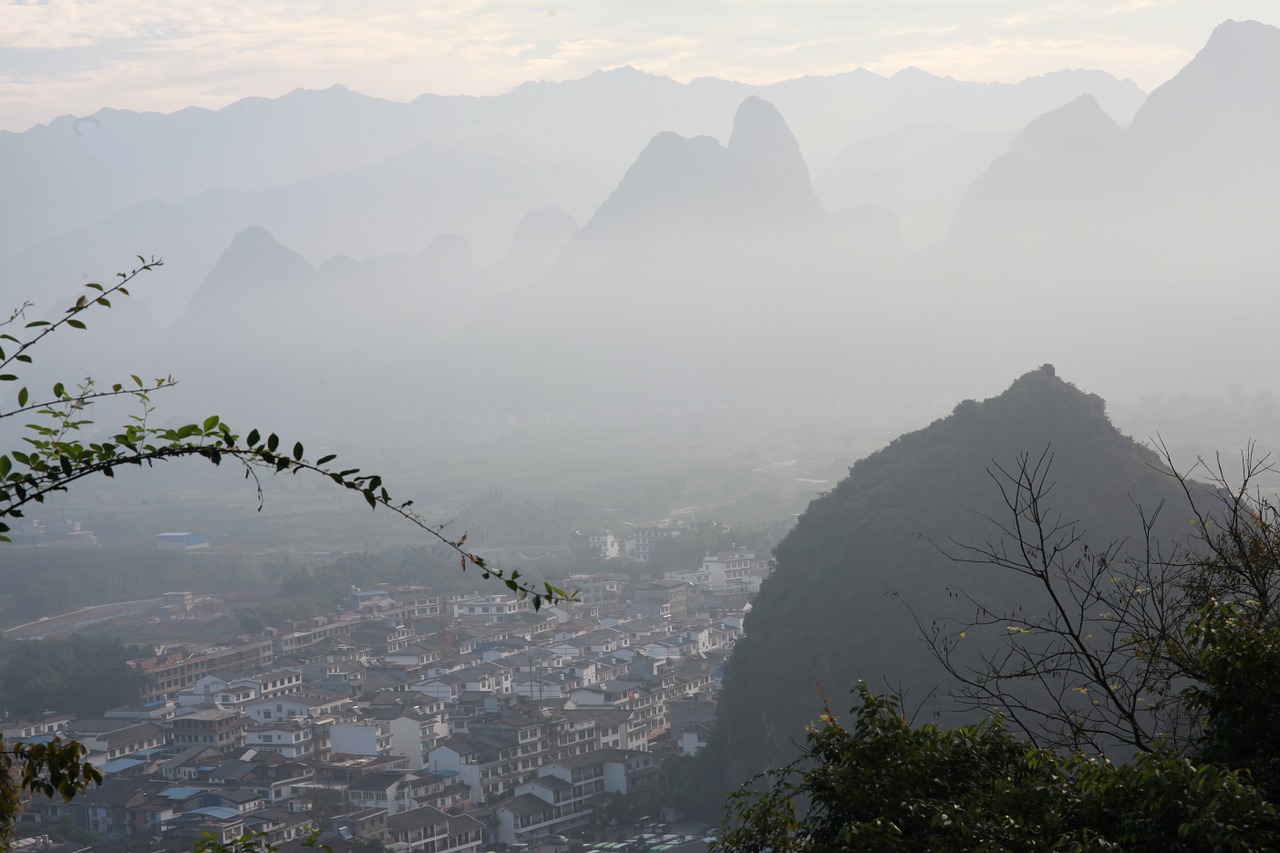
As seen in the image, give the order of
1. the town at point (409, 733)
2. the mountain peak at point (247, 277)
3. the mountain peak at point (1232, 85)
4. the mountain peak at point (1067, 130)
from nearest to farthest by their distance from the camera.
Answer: the town at point (409, 733)
the mountain peak at point (1232, 85)
the mountain peak at point (1067, 130)
the mountain peak at point (247, 277)

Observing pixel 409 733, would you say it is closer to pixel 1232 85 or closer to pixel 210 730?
pixel 210 730

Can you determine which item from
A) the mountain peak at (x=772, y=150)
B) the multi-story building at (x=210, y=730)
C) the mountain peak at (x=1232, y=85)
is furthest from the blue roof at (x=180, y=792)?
the mountain peak at (x=772, y=150)

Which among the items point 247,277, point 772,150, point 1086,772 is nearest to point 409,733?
point 1086,772

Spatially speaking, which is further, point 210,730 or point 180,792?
point 210,730

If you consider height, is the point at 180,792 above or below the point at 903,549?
below

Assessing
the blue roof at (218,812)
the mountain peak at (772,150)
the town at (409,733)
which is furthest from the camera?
the mountain peak at (772,150)

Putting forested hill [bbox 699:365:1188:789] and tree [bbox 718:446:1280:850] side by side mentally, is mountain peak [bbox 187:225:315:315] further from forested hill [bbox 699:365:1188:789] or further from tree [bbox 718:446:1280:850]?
tree [bbox 718:446:1280:850]

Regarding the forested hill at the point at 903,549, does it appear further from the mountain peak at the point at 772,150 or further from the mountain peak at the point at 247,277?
the mountain peak at the point at 247,277
